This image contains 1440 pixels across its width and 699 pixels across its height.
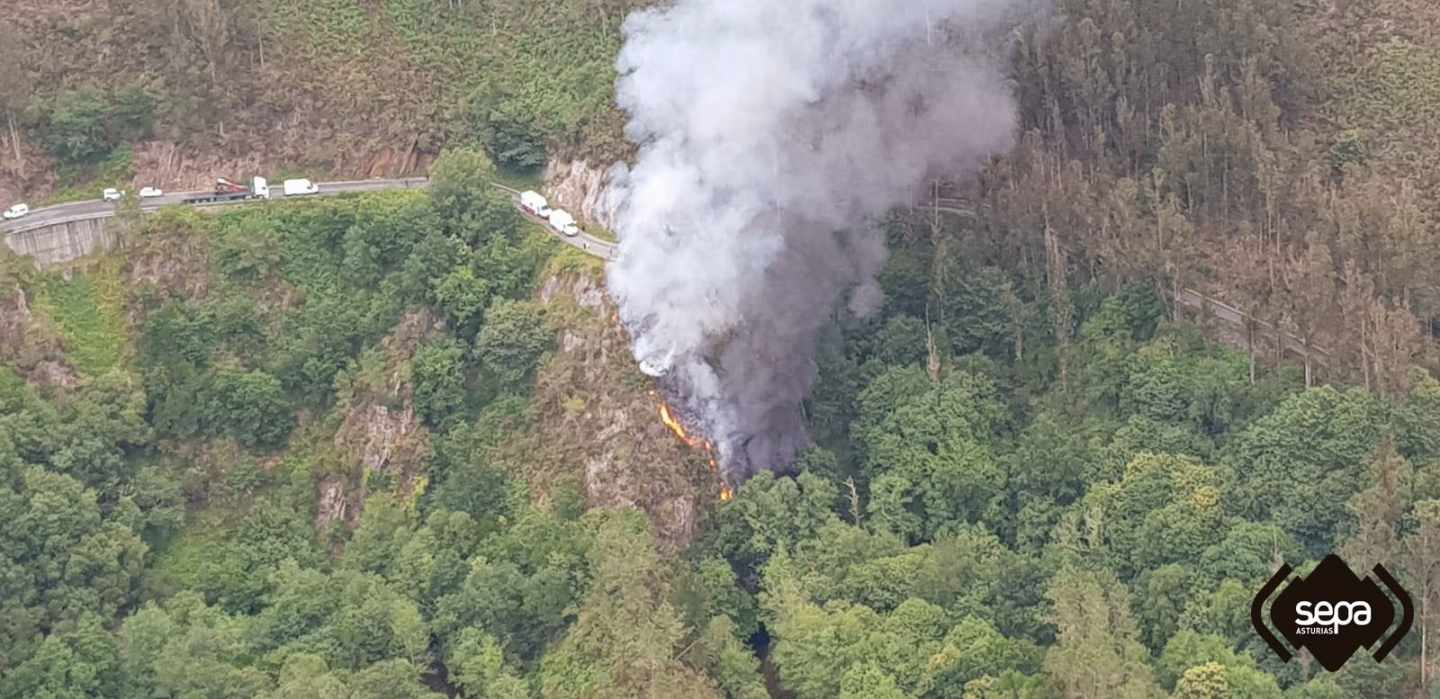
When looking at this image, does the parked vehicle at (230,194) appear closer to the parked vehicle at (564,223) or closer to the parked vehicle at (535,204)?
the parked vehicle at (535,204)

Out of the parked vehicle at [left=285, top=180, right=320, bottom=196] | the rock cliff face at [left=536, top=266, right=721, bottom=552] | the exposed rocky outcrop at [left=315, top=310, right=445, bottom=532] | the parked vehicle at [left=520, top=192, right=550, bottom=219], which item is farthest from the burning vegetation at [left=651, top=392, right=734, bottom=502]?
the parked vehicle at [left=285, top=180, right=320, bottom=196]

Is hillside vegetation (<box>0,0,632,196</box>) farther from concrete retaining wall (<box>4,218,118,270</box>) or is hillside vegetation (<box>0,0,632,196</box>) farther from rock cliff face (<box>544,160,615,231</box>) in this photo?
concrete retaining wall (<box>4,218,118,270</box>)

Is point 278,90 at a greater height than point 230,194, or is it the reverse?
point 278,90

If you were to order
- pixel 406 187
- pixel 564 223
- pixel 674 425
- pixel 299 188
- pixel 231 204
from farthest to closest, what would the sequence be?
pixel 406 187, pixel 299 188, pixel 231 204, pixel 564 223, pixel 674 425

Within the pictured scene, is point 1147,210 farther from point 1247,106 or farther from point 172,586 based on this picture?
point 172,586

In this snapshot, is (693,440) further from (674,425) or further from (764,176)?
(764,176)

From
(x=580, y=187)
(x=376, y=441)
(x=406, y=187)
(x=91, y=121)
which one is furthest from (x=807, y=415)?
(x=91, y=121)
